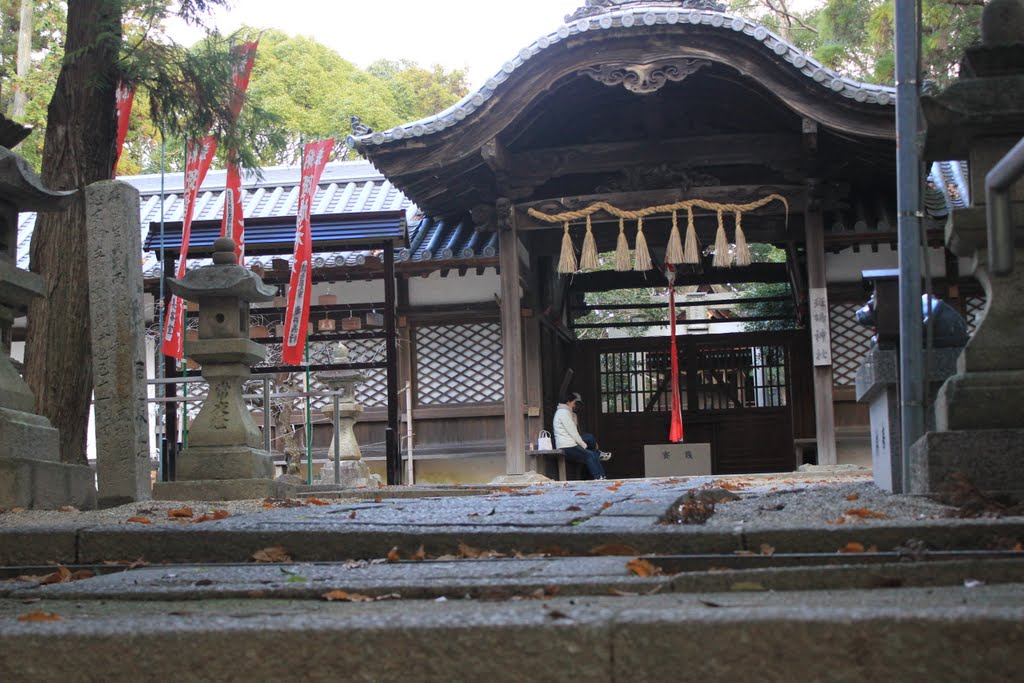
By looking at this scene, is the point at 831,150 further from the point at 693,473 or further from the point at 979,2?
the point at 693,473

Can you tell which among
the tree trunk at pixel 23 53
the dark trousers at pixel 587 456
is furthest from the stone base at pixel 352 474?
the tree trunk at pixel 23 53

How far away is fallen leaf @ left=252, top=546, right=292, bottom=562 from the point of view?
4.30m

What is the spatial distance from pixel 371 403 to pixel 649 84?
6.28 meters

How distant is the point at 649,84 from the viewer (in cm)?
1293

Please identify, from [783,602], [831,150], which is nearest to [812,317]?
[831,150]

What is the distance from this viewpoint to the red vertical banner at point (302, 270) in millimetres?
12617

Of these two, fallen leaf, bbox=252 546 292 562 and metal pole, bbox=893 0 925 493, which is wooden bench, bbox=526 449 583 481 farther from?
fallen leaf, bbox=252 546 292 562

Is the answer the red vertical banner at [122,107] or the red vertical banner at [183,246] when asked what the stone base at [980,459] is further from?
the red vertical banner at [183,246]

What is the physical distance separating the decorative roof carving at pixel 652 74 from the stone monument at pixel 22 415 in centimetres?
731

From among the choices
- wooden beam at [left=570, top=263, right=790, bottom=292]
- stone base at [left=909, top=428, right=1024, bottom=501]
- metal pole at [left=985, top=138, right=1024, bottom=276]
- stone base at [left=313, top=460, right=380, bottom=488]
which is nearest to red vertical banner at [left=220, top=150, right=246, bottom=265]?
stone base at [left=313, top=460, right=380, bottom=488]

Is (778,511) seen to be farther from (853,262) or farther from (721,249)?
(853,262)

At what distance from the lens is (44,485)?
22.1 feet

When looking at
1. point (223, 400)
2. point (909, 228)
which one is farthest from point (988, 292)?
point (223, 400)

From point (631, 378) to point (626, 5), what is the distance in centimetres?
739
